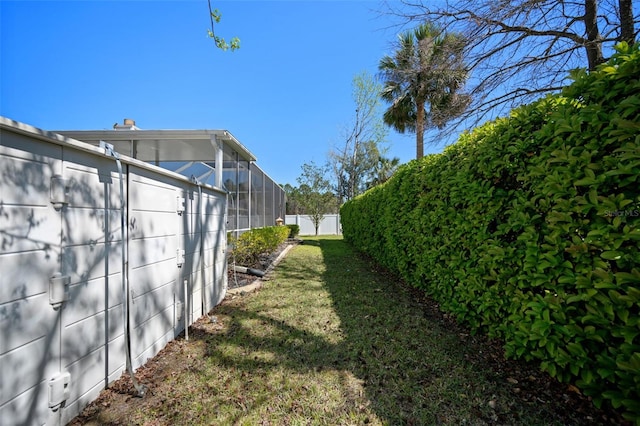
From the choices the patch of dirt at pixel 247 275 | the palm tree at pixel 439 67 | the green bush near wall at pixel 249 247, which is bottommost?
the patch of dirt at pixel 247 275

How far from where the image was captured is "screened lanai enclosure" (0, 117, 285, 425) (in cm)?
142

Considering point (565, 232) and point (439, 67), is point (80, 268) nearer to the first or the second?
point (565, 232)

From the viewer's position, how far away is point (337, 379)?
2.34 metres

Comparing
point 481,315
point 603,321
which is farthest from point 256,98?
point 603,321

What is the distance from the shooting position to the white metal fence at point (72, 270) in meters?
1.42

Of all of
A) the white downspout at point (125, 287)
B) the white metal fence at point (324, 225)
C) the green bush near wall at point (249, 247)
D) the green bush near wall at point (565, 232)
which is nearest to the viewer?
the green bush near wall at point (565, 232)

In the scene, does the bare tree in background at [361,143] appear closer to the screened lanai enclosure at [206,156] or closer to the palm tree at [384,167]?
the palm tree at [384,167]

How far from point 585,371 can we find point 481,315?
1.18 meters

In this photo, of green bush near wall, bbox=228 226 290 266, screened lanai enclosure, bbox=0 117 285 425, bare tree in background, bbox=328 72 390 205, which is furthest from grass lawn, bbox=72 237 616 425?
bare tree in background, bbox=328 72 390 205

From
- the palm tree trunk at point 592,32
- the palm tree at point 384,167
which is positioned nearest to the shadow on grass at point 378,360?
the palm tree trunk at point 592,32

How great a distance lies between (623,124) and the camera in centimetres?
148

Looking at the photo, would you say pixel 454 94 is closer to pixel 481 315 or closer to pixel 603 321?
pixel 481 315

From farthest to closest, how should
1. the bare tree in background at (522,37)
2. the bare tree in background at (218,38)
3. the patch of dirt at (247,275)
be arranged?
the patch of dirt at (247,275) < the bare tree in background at (522,37) < the bare tree in background at (218,38)

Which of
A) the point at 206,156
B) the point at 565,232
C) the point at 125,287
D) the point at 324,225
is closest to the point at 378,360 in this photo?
the point at 565,232
